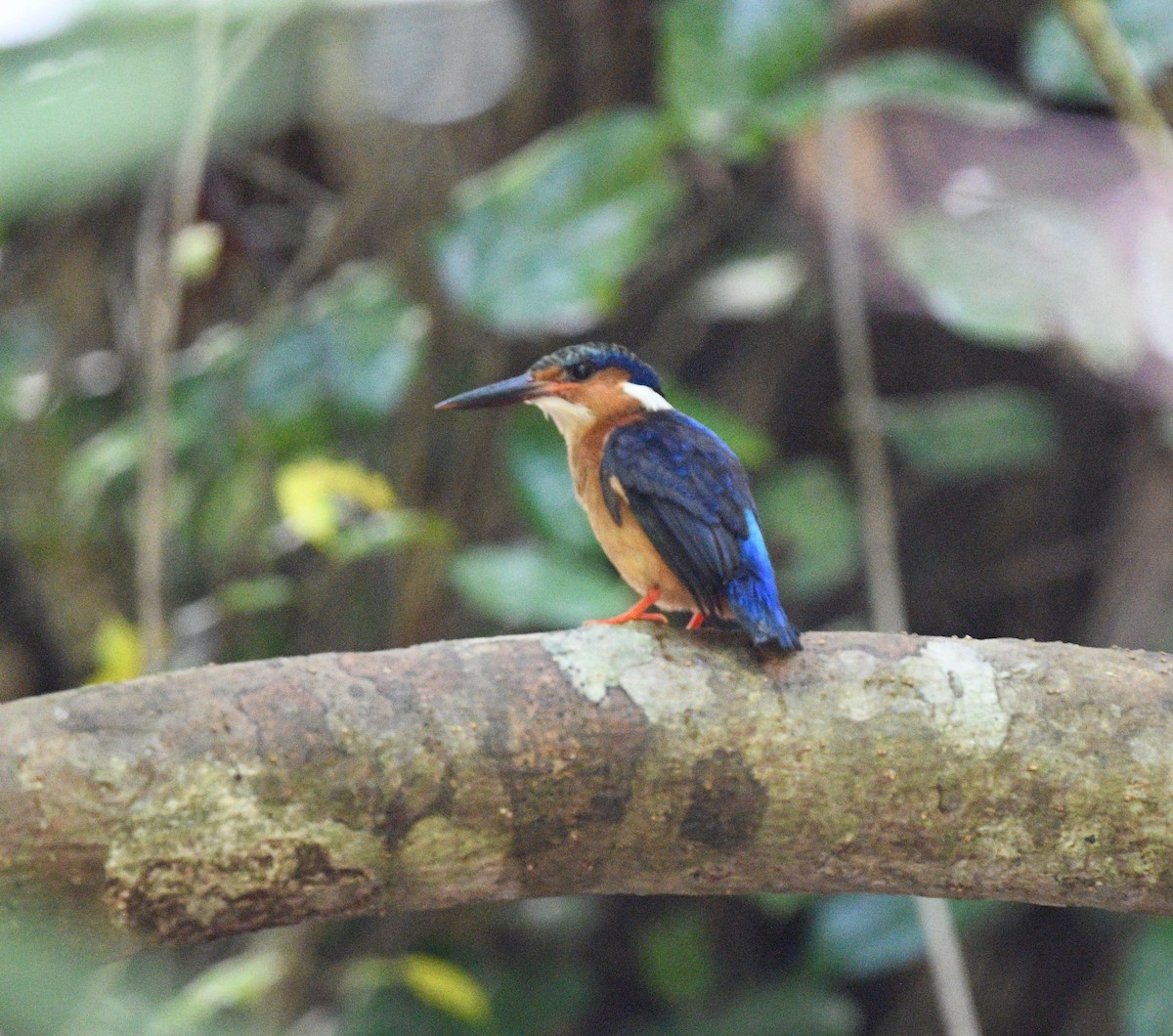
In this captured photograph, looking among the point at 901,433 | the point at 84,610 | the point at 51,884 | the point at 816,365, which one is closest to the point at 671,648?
the point at 51,884

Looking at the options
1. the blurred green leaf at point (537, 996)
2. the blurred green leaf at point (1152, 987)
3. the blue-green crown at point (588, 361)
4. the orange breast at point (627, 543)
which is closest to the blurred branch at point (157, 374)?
the blue-green crown at point (588, 361)

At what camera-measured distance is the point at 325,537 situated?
9.04ft

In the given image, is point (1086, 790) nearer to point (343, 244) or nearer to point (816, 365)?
point (816, 365)

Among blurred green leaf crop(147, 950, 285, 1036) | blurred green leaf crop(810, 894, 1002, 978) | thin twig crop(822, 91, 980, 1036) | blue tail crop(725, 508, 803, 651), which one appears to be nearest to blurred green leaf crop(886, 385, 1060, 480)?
thin twig crop(822, 91, 980, 1036)

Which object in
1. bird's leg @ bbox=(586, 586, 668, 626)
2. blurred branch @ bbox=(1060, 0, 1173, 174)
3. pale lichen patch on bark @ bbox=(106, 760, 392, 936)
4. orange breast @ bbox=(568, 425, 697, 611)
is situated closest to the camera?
pale lichen patch on bark @ bbox=(106, 760, 392, 936)

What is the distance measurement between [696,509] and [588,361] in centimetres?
48

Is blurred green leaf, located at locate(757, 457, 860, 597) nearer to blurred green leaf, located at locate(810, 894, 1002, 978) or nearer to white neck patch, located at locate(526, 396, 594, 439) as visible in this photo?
blurred green leaf, located at locate(810, 894, 1002, 978)

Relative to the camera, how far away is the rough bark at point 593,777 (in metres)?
1.27

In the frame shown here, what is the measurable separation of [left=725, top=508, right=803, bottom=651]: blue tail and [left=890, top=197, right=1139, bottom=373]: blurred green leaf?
97 cm

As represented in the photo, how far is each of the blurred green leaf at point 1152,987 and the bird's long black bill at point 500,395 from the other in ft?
5.35

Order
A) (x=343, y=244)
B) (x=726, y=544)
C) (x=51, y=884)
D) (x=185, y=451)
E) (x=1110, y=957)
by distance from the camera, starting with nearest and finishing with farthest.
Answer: (x=51, y=884), (x=726, y=544), (x=185, y=451), (x=1110, y=957), (x=343, y=244)

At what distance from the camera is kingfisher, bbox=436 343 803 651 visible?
69.2 inches

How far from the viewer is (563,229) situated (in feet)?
8.80

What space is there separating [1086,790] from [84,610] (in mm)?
3698
